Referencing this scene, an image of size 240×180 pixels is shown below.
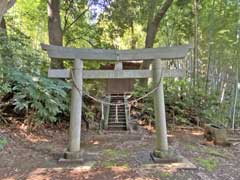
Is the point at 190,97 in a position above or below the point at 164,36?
below

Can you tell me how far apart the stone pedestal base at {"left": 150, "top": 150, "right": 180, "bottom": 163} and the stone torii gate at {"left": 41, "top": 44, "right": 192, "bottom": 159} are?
0.06 m

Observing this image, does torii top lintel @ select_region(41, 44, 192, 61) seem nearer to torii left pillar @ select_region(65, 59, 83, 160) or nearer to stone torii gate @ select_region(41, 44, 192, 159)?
stone torii gate @ select_region(41, 44, 192, 159)

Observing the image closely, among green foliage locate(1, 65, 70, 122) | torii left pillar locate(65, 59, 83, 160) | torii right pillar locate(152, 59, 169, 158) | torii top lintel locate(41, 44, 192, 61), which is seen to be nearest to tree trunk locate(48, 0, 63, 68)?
green foliage locate(1, 65, 70, 122)

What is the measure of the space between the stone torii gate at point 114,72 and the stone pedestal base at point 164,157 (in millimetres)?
57

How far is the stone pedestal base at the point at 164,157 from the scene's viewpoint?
4789mm

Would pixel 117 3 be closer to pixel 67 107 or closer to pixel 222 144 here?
pixel 67 107

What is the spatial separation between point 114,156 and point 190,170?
1394mm

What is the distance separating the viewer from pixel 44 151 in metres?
5.47

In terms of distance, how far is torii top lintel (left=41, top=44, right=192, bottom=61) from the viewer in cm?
499

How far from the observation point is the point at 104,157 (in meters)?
5.16

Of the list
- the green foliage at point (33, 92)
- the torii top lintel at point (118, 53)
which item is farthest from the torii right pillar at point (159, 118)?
the green foliage at point (33, 92)

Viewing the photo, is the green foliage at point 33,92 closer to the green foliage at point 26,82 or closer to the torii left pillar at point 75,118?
the green foliage at point 26,82

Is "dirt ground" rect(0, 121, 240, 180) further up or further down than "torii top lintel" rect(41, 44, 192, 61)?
further down

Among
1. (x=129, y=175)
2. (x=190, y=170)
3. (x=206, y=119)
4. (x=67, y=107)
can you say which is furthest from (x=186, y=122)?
(x=129, y=175)
